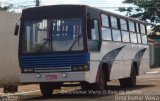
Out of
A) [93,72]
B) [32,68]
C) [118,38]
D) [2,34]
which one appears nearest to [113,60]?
[118,38]

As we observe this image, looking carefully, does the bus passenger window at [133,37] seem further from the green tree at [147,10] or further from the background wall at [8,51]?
the green tree at [147,10]

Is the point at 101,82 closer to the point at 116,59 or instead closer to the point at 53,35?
the point at 116,59

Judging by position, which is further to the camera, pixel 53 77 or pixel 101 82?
pixel 101 82

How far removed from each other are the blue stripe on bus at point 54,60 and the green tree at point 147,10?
44.8m

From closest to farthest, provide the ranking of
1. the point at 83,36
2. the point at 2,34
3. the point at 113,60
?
the point at 83,36 < the point at 113,60 < the point at 2,34

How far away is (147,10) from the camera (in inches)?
2457

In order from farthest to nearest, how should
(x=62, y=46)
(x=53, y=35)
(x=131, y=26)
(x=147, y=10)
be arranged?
(x=147, y=10) → (x=131, y=26) → (x=53, y=35) → (x=62, y=46)

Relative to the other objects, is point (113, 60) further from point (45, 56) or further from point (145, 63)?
point (145, 63)

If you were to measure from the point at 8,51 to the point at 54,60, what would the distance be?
7.71m

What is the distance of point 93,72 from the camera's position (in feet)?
59.2

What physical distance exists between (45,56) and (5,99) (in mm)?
2014

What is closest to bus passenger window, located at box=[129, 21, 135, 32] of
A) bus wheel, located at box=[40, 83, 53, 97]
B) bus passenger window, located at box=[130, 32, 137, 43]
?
bus passenger window, located at box=[130, 32, 137, 43]

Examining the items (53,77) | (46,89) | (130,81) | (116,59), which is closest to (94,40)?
(53,77)

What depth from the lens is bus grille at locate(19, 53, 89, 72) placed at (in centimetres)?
→ 1742
